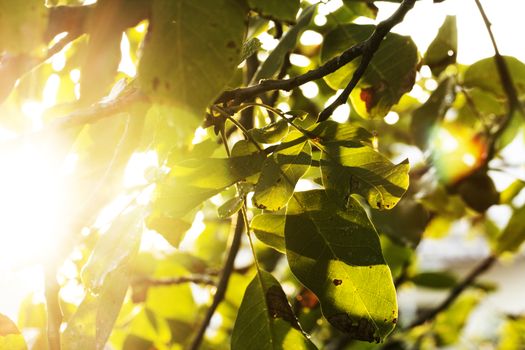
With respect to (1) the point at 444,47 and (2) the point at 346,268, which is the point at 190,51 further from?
(1) the point at 444,47

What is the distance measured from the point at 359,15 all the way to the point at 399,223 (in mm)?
382

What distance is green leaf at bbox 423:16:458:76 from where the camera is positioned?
0.90m

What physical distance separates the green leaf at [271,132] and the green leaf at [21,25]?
0.26 m

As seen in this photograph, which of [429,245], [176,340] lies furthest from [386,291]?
[429,245]

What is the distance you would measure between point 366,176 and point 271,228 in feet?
0.45

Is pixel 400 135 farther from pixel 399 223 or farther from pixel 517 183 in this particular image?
pixel 399 223

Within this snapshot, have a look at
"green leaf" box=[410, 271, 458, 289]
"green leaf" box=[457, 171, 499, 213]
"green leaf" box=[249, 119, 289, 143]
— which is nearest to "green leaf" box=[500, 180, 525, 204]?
"green leaf" box=[457, 171, 499, 213]

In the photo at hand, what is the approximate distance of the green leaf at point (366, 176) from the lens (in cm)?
60

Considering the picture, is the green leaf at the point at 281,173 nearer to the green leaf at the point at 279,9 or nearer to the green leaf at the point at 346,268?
the green leaf at the point at 346,268

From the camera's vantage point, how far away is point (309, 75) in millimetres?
594

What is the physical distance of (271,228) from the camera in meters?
0.68

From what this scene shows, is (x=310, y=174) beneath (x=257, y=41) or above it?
beneath

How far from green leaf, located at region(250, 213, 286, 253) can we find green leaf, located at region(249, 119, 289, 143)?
11 cm

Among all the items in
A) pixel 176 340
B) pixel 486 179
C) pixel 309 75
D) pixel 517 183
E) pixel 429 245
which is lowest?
pixel 429 245
